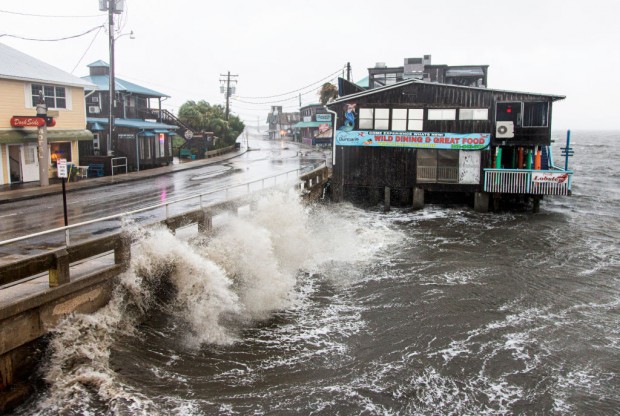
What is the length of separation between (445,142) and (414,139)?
1643 millimetres

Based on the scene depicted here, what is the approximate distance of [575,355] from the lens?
11.4 meters

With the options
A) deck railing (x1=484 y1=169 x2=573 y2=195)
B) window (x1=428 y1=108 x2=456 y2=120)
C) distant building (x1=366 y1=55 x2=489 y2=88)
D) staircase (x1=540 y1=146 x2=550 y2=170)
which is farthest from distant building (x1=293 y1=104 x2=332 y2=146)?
deck railing (x1=484 y1=169 x2=573 y2=195)

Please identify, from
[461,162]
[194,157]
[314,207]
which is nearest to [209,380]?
[314,207]

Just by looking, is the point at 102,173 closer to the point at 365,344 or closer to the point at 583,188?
the point at 365,344

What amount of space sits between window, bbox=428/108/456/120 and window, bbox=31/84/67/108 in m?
20.5

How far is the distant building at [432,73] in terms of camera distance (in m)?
46.3

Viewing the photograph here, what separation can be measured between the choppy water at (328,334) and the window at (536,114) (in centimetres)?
1051

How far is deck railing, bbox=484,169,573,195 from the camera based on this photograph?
27578mm

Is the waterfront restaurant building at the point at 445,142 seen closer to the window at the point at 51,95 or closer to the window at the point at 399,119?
the window at the point at 399,119

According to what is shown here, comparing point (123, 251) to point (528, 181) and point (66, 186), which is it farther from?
point (528, 181)

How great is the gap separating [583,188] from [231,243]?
3812cm

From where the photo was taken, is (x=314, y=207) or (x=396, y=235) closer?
(x=396, y=235)

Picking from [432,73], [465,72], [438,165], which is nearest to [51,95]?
[438,165]

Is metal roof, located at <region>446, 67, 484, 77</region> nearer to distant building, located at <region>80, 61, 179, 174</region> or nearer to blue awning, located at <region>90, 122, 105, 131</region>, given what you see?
distant building, located at <region>80, 61, 179, 174</region>
